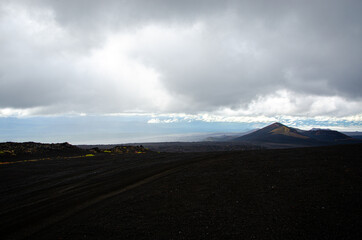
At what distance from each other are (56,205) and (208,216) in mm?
8054

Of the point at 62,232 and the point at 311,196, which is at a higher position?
the point at 311,196

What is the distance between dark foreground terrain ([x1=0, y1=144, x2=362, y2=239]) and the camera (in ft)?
23.0

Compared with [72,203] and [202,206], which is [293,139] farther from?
[72,203]

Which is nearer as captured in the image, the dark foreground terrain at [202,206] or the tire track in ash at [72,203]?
the dark foreground terrain at [202,206]

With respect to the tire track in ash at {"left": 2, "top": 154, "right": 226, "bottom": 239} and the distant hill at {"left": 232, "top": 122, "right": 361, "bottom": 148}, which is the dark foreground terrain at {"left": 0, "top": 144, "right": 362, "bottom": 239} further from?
the distant hill at {"left": 232, "top": 122, "right": 361, "bottom": 148}

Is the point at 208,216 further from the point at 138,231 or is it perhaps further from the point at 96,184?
the point at 96,184

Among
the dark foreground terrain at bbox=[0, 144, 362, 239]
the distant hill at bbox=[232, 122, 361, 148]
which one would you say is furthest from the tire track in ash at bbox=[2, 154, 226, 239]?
the distant hill at bbox=[232, 122, 361, 148]

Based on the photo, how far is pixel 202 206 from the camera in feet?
29.8

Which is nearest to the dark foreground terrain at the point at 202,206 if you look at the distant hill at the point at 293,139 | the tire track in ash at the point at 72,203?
the tire track in ash at the point at 72,203

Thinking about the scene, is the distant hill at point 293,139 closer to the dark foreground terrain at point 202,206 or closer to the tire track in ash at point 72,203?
the dark foreground terrain at point 202,206

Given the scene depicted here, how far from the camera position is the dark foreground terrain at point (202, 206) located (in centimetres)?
702

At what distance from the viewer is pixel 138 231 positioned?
7.30 metres

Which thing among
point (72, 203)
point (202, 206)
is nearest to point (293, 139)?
point (202, 206)

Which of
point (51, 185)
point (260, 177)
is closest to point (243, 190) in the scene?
point (260, 177)
